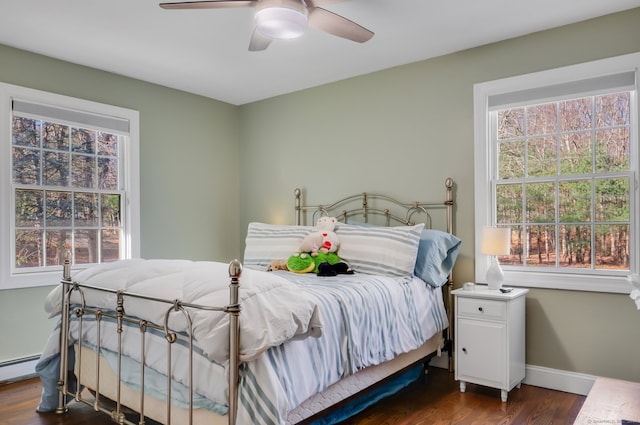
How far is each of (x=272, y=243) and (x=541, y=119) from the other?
→ 231 cm

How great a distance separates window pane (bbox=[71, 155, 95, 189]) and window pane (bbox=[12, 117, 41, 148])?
0.31 metres

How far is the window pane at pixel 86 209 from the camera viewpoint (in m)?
3.91

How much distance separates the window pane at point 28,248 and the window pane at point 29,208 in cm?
7

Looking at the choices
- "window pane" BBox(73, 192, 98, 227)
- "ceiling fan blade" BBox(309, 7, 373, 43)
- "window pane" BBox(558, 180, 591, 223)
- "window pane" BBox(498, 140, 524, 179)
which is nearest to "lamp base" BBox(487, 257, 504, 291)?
"window pane" BBox(558, 180, 591, 223)

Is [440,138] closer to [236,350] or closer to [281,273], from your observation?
[281,273]

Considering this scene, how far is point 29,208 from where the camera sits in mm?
3619

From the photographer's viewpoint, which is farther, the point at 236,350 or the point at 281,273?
the point at 281,273

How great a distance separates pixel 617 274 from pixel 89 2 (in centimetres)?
376

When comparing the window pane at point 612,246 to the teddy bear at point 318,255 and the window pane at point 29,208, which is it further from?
the window pane at point 29,208

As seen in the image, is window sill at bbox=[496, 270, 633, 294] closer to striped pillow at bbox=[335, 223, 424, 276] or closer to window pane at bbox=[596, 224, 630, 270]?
window pane at bbox=[596, 224, 630, 270]

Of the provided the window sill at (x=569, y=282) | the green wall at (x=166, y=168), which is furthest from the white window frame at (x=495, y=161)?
the green wall at (x=166, y=168)

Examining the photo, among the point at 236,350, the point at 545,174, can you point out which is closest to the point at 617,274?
the point at 545,174

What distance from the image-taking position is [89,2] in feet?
9.18

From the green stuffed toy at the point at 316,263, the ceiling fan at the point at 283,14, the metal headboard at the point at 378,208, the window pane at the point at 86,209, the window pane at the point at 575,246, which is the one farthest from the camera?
the window pane at the point at 86,209
